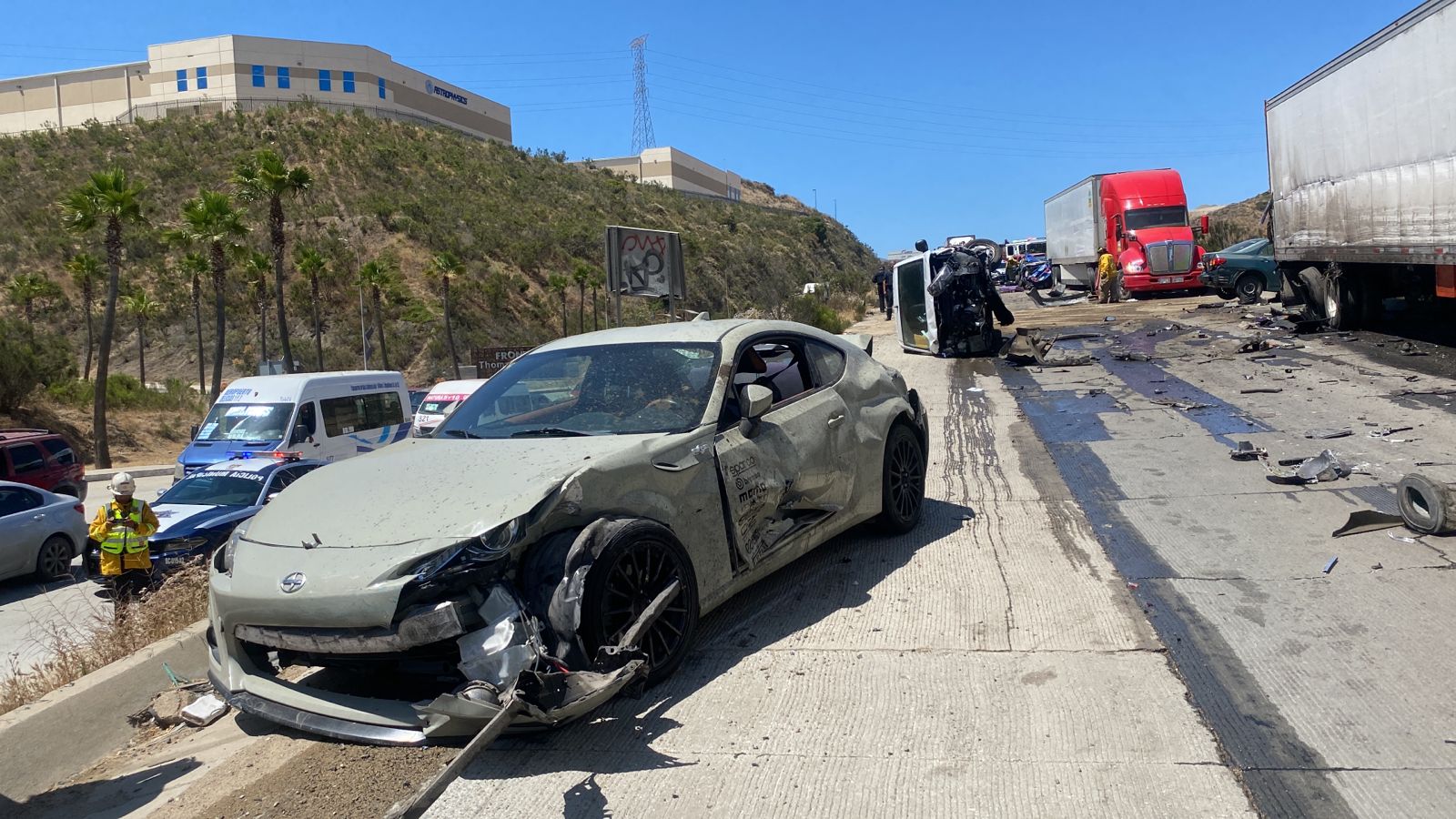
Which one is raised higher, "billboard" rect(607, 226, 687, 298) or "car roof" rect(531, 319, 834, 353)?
"billboard" rect(607, 226, 687, 298)

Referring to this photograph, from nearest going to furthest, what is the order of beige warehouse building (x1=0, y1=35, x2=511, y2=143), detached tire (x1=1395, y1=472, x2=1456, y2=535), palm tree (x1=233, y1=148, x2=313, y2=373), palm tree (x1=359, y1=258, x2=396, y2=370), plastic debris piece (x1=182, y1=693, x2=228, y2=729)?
plastic debris piece (x1=182, y1=693, x2=228, y2=729) → detached tire (x1=1395, y1=472, x2=1456, y2=535) → palm tree (x1=233, y1=148, x2=313, y2=373) → palm tree (x1=359, y1=258, x2=396, y2=370) → beige warehouse building (x1=0, y1=35, x2=511, y2=143)

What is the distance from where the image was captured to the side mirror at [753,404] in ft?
16.7

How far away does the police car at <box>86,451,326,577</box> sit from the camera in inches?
456

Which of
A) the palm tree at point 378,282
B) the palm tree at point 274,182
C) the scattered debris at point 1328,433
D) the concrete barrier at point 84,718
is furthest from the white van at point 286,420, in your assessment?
the palm tree at point 378,282

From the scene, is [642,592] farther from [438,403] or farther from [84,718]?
[438,403]

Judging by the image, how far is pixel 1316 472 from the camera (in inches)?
298

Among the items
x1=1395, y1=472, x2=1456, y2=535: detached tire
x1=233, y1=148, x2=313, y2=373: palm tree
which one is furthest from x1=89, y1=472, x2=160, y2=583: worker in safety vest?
x1=233, y1=148, x2=313, y2=373: palm tree

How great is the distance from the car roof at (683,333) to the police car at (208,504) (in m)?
7.11

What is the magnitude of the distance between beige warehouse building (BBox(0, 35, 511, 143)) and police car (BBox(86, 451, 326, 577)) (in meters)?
66.3

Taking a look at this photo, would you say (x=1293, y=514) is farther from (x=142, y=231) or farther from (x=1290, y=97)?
(x=142, y=231)

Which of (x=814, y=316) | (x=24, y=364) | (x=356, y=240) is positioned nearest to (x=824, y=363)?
(x=814, y=316)

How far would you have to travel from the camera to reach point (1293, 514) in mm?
6770

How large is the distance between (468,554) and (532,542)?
0.30 metres

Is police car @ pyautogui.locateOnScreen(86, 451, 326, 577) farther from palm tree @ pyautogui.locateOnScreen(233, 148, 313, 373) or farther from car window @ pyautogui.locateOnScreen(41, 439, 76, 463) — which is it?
palm tree @ pyautogui.locateOnScreen(233, 148, 313, 373)
